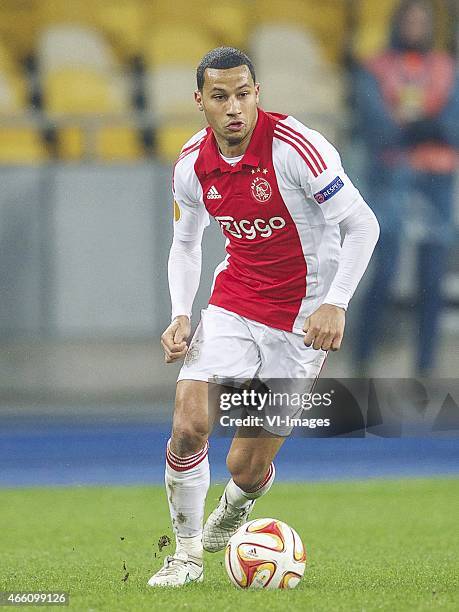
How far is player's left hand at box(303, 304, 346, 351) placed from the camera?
434 cm

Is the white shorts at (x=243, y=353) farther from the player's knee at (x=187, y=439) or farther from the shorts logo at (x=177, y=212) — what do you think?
the shorts logo at (x=177, y=212)

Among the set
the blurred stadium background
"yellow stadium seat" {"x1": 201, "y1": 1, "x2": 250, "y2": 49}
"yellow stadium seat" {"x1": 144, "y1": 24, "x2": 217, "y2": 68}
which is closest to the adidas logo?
the blurred stadium background

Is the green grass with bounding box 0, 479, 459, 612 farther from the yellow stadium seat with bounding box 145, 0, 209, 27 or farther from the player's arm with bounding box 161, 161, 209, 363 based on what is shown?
the yellow stadium seat with bounding box 145, 0, 209, 27

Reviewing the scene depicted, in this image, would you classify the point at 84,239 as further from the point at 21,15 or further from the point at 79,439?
the point at 21,15

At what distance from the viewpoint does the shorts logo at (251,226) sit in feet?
15.8

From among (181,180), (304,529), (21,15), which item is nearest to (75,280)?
(21,15)

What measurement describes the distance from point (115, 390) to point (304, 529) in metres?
2.87

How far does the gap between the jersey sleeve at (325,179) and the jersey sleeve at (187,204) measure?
0.42 m

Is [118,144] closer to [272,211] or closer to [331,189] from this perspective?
[272,211]

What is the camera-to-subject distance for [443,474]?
877 centimetres

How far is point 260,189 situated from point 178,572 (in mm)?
A: 1376

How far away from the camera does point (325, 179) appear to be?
4.59 m

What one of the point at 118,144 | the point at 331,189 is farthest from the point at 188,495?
the point at 118,144

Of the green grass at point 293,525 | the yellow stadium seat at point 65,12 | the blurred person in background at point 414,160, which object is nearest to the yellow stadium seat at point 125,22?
the yellow stadium seat at point 65,12
